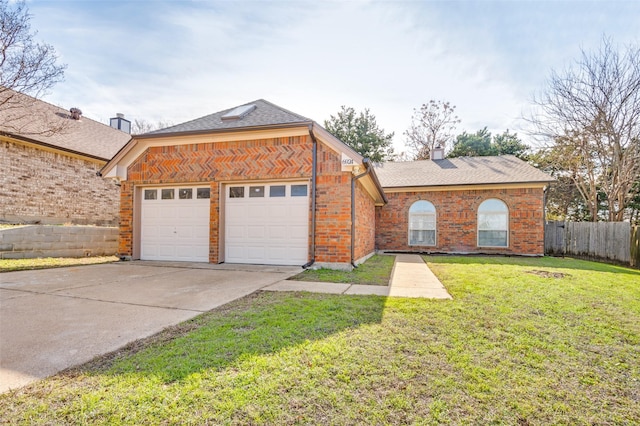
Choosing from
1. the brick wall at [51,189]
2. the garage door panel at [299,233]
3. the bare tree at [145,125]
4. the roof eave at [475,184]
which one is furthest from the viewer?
the bare tree at [145,125]

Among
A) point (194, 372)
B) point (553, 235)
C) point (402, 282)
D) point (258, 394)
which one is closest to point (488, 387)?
point (258, 394)

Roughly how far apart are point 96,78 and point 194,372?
12149mm

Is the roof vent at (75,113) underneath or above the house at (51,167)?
above

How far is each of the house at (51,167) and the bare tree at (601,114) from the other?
21.5 meters

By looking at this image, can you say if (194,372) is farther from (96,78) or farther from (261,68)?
(96,78)

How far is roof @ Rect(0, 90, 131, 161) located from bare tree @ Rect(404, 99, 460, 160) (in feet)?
71.5

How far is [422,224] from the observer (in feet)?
48.2

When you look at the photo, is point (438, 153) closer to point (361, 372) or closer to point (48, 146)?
point (361, 372)

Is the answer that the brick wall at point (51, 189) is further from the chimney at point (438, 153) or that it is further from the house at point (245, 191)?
the chimney at point (438, 153)

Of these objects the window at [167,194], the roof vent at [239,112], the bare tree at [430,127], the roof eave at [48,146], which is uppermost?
the bare tree at [430,127]

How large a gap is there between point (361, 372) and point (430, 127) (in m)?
27.6

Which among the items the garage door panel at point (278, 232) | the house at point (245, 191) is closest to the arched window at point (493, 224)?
the house at point (245, 191)

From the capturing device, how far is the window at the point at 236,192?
8.91 m

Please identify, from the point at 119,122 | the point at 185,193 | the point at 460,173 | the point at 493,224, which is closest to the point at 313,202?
the point at 185,193
